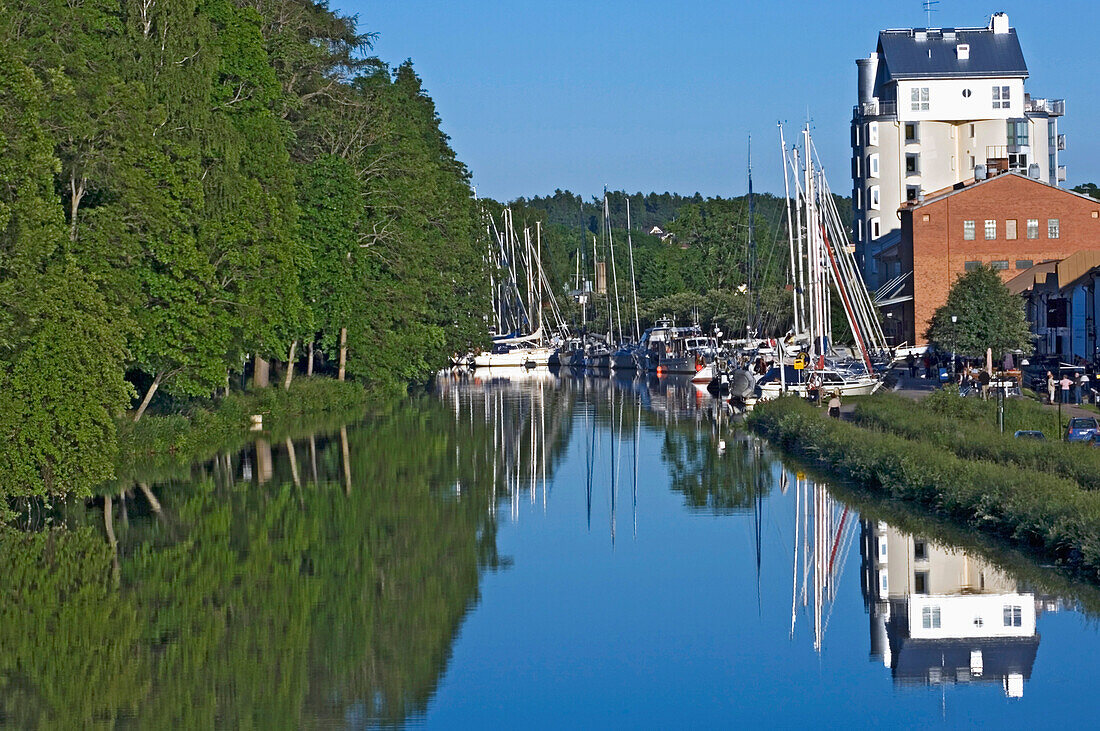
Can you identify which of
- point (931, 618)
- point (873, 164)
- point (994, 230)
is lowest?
point (931, 618)

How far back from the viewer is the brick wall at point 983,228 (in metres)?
85.4

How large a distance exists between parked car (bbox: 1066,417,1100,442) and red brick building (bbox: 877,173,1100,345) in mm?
49546

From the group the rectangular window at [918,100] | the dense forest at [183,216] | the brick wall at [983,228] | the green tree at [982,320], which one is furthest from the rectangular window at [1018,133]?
the dense forest at [183,216]

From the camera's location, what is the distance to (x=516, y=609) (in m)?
21.0

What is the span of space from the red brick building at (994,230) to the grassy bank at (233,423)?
116ft

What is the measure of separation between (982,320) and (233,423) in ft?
102

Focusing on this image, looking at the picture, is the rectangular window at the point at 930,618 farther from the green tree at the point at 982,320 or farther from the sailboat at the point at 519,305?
the sailboat at the point at 519,305

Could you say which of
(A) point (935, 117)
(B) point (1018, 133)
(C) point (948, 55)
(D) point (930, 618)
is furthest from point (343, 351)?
(B) point (1018, 133)

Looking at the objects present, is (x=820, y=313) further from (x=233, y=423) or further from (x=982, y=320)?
(x=233, y=423)

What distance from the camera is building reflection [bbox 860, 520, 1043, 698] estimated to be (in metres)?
16.8

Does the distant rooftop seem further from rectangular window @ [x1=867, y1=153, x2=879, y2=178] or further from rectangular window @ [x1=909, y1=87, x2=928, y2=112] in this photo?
rectangular window @ [x1=867, y1=153, x2=879, y2=178]

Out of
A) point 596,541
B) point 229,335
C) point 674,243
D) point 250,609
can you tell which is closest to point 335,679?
point 250,609

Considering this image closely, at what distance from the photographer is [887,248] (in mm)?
97062

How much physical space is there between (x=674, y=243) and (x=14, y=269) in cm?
14108
